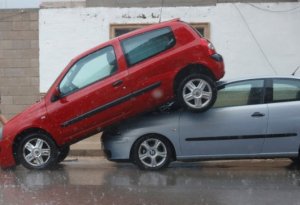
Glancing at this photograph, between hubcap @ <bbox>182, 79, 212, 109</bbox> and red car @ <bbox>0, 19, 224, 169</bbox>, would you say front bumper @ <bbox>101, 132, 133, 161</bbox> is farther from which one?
hubcap @ <bbox>182, 79, 212, 109</bbox>

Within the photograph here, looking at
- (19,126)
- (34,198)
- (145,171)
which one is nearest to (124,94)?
(145,171)

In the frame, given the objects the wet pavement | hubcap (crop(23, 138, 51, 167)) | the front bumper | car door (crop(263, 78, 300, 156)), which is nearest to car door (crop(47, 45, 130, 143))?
the front bumper

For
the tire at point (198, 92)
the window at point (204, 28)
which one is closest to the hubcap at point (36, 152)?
the tire at point (198, 92)

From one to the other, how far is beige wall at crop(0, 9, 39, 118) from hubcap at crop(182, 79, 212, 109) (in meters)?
7.27

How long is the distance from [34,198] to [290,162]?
467cm

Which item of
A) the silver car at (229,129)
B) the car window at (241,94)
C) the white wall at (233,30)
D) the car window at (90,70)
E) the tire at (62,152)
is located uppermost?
the white wall at (233,30)

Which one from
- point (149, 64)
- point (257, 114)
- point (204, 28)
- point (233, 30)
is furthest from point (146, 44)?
point (233, 30)

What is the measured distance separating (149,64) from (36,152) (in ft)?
7.26

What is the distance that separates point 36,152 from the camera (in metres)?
8.95

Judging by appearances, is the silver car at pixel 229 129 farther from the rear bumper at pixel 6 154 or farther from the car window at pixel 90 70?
the rear bumper at pixel 6 154

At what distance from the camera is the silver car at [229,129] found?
27.4ft

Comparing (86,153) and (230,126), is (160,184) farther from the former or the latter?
(86,153)

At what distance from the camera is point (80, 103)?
8664mm

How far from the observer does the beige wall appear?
48.6 ft
